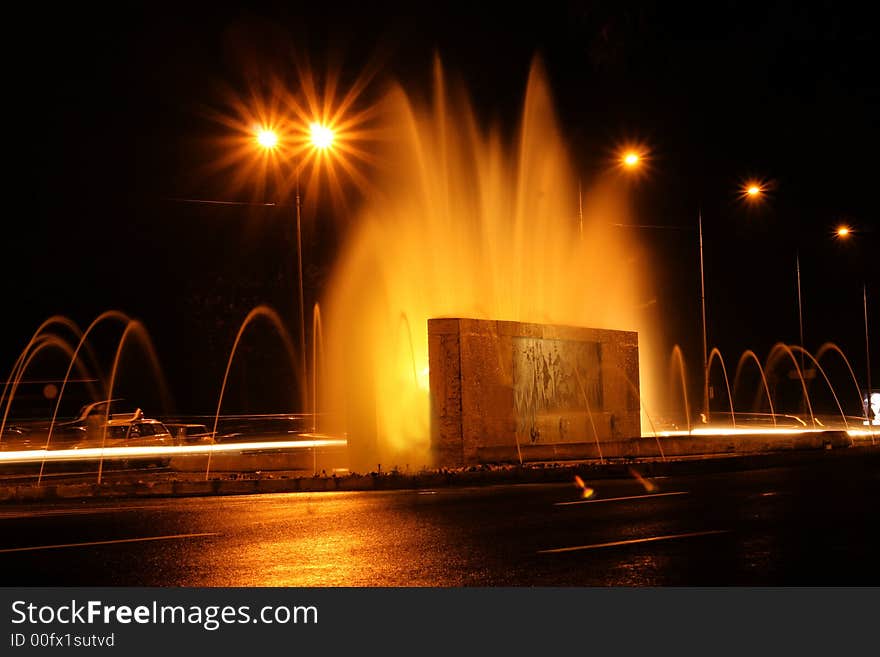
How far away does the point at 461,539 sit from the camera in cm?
1051

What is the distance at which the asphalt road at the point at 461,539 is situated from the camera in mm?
8367

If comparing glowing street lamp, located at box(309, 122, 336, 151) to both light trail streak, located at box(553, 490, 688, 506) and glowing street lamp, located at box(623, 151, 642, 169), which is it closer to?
glowing street lamp, located at box(623, 151, 642, 169)

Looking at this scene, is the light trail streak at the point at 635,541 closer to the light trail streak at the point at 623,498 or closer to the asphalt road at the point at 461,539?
the asphalt road at the point at 461,539

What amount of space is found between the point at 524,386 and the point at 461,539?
406 inches

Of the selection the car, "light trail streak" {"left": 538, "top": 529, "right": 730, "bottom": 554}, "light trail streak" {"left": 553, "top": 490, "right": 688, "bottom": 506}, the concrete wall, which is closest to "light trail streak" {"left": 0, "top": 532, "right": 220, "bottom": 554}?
"light trail streak" {"left": 538, "top": 529, "right": 730, "bottom": 554}

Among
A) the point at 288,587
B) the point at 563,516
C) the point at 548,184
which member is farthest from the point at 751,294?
the point at 288,587

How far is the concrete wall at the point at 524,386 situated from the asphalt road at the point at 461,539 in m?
2.76

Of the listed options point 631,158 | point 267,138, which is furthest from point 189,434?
point 631,158

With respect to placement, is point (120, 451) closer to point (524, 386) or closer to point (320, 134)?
point (320, 134)

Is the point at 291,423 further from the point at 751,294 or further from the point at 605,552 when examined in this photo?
the point at 751,294

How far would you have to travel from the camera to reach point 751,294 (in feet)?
219

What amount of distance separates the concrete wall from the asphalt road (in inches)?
109

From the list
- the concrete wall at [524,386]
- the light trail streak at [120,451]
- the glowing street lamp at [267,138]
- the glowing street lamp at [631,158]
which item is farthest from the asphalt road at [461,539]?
the glowing street lamp at [631,158]

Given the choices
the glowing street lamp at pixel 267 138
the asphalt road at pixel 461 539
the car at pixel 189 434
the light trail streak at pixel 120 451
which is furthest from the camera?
the car at pixel 189 434
